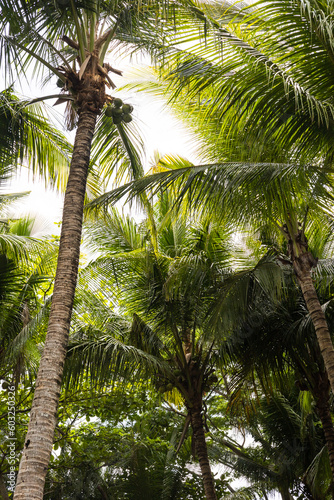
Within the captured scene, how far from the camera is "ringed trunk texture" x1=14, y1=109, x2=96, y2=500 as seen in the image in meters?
3.57

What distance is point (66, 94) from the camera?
5.89 metres

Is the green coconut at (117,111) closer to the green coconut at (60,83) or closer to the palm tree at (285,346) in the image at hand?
the green coconut at (60,83)

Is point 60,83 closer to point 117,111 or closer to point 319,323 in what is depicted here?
point 117,111

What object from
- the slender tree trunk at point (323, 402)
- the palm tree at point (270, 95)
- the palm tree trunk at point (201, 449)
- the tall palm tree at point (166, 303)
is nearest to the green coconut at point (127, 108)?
the palm tree at point (270, 95)

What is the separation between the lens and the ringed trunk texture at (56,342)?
357 cm

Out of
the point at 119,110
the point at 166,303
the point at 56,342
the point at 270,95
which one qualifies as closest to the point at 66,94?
the point at 119,110

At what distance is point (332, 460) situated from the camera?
767cm

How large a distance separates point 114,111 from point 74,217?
1.84m

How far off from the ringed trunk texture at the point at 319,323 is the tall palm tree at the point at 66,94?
3126mm

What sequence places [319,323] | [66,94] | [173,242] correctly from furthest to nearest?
[173,242], [319,323], [66,94]

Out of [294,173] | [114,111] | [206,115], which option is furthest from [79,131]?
[294,173]

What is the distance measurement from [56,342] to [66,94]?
303cm

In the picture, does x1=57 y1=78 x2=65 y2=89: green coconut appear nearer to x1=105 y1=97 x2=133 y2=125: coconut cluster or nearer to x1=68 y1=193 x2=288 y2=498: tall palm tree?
x1=105 y1=97 x2=133 y2=125: coconut cluster

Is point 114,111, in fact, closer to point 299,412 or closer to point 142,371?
point 142,371
